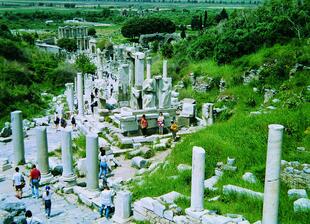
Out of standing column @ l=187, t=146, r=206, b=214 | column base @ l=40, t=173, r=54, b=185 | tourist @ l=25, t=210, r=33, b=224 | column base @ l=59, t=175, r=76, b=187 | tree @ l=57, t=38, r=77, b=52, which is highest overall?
standing column @ l=187, t=146, r=206, b=214

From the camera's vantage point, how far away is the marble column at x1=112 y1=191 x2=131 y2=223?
40.3ft

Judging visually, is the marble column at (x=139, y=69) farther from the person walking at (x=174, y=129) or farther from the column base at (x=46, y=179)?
the column base at (x=46, y=179)

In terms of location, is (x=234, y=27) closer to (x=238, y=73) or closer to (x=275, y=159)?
(x=238, y=73)

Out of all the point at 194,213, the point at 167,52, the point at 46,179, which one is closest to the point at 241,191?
the point at 194,213

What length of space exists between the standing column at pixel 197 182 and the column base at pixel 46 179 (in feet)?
23.1

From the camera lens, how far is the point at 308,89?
22.3 meters

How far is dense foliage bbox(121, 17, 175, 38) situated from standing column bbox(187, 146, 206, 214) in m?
70.0

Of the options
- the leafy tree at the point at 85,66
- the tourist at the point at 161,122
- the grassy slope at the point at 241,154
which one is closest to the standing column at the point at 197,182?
the grassy slope at the point at 241,154

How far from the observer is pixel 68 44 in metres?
78.4

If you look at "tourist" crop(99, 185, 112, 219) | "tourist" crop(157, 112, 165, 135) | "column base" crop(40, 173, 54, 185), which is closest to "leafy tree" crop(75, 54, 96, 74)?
"tourist" crop(157, 112, 165, 135)

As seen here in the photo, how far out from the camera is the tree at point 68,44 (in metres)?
78.4

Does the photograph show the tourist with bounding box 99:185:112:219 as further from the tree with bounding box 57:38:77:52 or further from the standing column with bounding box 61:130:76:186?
the tree with bounding box 57:38:77:52

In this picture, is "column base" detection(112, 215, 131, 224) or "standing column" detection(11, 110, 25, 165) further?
"standing column" detection(11, 110, 25, 165)

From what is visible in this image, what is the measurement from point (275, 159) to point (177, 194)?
11.9 ft
